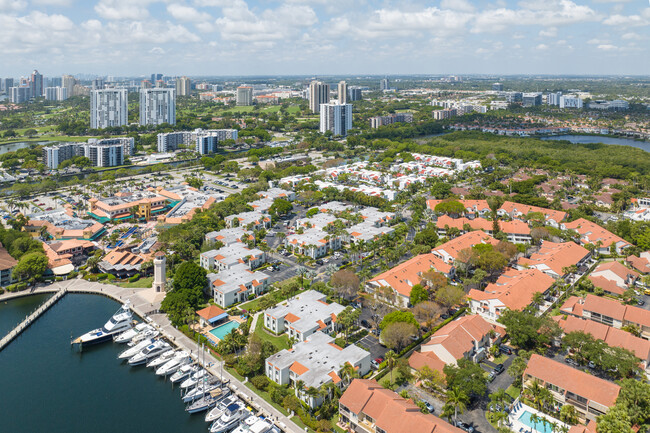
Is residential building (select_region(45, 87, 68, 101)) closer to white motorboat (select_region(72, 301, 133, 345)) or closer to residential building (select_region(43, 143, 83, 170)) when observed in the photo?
residential building (select_region(43, 143, 83, 170))

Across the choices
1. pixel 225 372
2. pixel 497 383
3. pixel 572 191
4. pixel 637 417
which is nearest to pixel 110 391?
pixel 225 372

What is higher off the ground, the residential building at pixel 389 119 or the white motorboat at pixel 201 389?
the residential building at pixel 389 119

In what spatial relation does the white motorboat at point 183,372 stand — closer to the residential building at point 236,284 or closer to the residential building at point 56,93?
the residential building at point 236,284

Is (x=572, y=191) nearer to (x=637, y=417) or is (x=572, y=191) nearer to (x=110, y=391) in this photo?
(x=637, y=417)

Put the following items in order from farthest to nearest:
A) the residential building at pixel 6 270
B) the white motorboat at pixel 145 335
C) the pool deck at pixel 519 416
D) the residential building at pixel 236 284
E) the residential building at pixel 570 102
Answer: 1. the residential building at pixel 570 102
2. the residential building at pixel 6 270
3. the residential building at pixel 236 284
4. the white motorboat at pixel 145 335
5. the pool deck at pixel 519 416

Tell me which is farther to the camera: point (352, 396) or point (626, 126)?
point (626, 126)

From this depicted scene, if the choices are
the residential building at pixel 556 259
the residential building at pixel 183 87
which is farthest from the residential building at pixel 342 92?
the residential building at pixel 556 259
